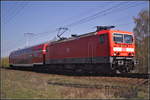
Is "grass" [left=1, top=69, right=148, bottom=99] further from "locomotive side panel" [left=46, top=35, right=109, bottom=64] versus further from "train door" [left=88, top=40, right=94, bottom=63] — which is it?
"train door" [left=88, top=40, right=94, bottom=63]

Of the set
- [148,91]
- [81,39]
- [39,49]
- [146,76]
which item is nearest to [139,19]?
[39,49]

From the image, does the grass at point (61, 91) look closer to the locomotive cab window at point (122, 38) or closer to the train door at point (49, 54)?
the locomotive cab window at point (122, 38)

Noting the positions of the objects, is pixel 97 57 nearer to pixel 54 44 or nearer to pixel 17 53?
pixel 54 44

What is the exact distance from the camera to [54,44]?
23.7 metres

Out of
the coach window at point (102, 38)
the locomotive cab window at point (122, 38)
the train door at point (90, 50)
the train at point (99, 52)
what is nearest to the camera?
the train at point (99, 52)

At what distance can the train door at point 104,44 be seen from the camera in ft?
50.3

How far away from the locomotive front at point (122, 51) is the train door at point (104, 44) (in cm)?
40

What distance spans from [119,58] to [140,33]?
2653 cm

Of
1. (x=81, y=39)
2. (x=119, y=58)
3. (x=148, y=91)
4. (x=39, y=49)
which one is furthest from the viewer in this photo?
(x=39, y=49)

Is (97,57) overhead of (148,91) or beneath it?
overhead

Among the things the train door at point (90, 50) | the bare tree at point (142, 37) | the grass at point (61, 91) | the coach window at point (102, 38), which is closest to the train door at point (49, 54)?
the train door at point (90, 50)

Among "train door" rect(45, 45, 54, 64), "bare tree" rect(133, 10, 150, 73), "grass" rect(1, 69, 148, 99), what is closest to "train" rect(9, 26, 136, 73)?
"train door" rect(45, 45, 54, 64)

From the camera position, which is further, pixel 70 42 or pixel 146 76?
pixel 70 42

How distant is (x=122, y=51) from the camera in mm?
15672
